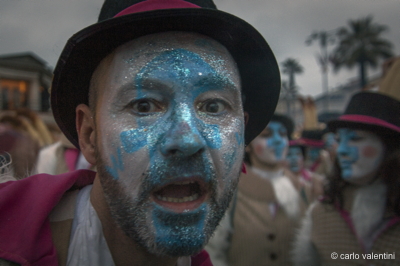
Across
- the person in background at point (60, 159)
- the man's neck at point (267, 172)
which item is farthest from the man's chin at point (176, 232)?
the man's neck at point (267, 172)

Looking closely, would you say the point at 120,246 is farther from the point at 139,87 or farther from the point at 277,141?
the point at 277,141

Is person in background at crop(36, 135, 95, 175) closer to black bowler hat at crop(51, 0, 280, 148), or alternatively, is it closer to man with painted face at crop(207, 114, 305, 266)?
black bowler hat at crop(51, 0, 280, 148)

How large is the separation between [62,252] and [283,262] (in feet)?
9.86

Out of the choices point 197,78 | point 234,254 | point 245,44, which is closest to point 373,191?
point 234,254

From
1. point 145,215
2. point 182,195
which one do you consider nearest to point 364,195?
point 182,195

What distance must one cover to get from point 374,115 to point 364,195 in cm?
78

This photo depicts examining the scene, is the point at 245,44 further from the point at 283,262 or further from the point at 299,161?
the point at 299,161

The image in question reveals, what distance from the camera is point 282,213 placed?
12.5ft

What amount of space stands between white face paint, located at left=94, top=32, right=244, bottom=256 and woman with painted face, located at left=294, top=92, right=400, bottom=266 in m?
2.01

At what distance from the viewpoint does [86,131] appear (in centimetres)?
147


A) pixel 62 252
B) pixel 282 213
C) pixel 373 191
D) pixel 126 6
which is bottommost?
pixel 282 213

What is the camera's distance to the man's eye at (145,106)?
1272 millimetres

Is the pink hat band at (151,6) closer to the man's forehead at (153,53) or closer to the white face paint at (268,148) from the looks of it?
the man's forehead at (153,53)

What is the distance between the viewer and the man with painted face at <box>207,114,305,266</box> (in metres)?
3.59
